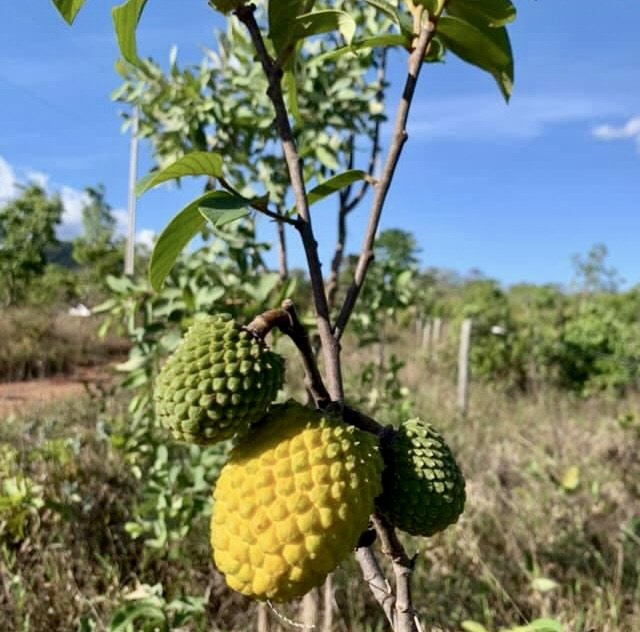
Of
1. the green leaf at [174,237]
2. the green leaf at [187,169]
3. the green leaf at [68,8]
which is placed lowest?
the green leaf at [174,237]

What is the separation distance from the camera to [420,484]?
0.62 m

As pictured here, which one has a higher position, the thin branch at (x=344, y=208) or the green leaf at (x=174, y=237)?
the thin branch at (x=344, y=208)

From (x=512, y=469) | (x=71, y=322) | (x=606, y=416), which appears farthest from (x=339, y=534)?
(x=71, y=322)

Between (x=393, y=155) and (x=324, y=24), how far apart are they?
17cm

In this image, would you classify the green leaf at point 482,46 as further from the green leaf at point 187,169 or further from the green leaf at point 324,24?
the green leaf at point 187,169

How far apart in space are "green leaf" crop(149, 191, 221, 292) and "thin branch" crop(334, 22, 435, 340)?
0.16 metres

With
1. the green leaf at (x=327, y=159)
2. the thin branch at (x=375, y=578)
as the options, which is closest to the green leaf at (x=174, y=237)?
the thin branch at (x=375, y=578)

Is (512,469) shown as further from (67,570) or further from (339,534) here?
(339,534)

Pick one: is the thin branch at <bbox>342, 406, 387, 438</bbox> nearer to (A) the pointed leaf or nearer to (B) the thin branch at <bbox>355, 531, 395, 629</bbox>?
(B) the thin branch at <bbox>355, 531, 395, 629</bbox>

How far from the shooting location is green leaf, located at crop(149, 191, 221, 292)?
26.3 inches

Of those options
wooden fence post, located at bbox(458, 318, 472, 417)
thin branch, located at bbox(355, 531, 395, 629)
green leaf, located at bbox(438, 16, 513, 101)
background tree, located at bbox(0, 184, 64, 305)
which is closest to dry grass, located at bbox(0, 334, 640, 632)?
thin branch, located at bbox(355, 531, 395, 629)

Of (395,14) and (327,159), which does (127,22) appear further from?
(327,159)

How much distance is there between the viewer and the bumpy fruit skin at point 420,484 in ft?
2.03

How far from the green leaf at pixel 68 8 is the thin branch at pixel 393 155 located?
336 mm
